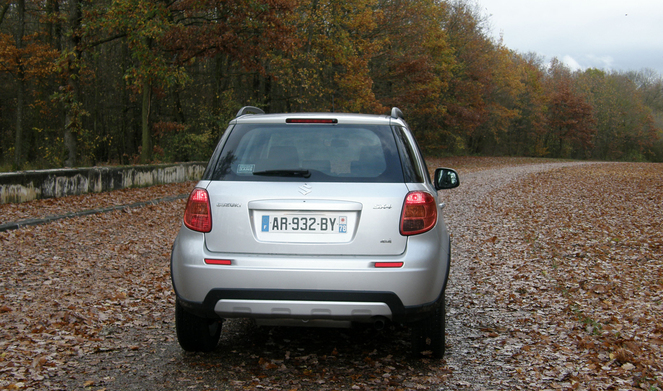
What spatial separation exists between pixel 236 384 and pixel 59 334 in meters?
1.85

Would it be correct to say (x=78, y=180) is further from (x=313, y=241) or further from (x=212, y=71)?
(x=212, y=71)

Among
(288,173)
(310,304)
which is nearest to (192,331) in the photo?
(310,304)

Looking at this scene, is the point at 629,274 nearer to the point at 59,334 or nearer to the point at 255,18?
the point at 59,334

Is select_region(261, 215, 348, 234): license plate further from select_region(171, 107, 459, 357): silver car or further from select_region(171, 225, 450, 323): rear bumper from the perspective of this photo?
select_region(171, 225, 450, 323): rear bumper

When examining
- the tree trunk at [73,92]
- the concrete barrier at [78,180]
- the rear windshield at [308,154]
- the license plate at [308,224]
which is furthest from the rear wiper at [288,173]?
the tree trunk at [73,92]

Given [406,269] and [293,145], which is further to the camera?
[293,145]

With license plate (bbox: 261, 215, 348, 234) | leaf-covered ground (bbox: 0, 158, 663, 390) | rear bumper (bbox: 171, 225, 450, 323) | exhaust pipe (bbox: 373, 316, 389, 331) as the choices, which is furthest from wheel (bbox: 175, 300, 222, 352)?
exhaust pipe (bbox: 373, 316, 389, 331)

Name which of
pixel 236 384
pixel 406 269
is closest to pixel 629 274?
pixel 406 269

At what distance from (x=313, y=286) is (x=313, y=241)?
0.27 m

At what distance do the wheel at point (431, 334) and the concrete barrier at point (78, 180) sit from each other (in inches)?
421

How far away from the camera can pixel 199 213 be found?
368cm

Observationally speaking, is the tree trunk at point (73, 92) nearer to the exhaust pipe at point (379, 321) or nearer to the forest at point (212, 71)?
the forest at point (212, 71)

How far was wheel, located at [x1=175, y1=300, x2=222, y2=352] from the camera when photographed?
158 inches

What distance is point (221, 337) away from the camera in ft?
15.4
